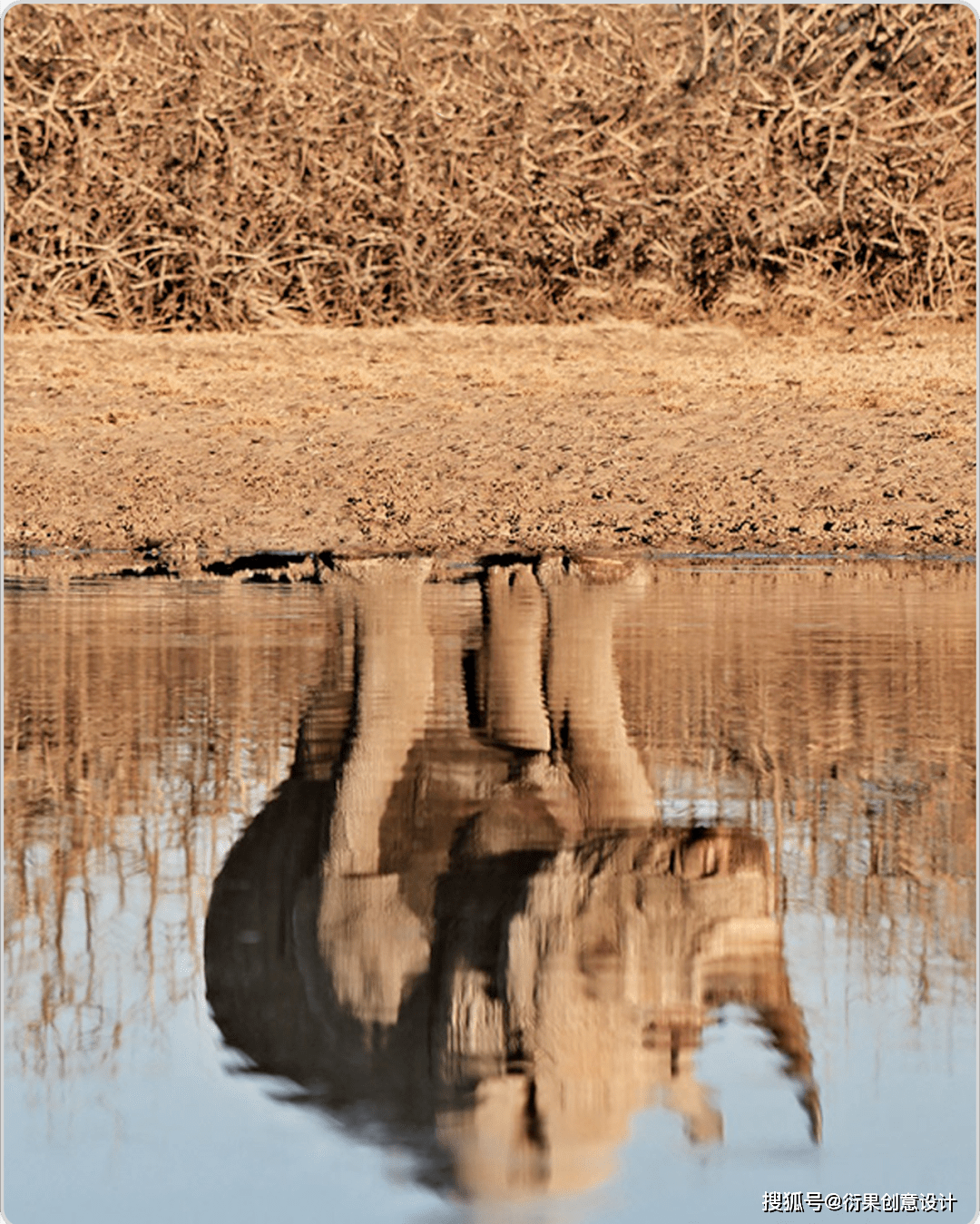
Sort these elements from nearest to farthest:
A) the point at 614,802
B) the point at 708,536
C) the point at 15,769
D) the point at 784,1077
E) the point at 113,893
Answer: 1. the point at 784,1077
2. the point at 113,893
3. the point at 614,802
4. the point at 15,769
5. the point at 708,536

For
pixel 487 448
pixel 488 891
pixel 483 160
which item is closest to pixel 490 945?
pixel 488 891

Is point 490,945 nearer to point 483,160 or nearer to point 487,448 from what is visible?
point 487,448

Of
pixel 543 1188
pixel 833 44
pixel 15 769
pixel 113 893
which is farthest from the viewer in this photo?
pixel 833 44

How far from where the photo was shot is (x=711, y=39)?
1436cm

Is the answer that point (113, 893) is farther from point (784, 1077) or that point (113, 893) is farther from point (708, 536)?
point (708, 536)

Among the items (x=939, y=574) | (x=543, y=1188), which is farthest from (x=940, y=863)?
(x=939, y=574)

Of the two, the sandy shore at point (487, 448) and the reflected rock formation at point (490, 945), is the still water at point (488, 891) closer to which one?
the reflected rock formation at point (490, 945)

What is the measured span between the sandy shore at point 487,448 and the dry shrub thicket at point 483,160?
4.25 feet

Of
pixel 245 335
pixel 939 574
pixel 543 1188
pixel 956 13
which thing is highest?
pixel 956 13

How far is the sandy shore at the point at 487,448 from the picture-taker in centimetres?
864

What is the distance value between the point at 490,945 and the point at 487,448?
6656 millimetres

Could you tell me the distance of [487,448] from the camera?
9805 millimetres

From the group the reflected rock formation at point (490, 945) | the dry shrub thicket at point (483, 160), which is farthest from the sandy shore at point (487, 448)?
the reflected rock formation at point (490, 945)

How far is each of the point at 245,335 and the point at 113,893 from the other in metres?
10.0
